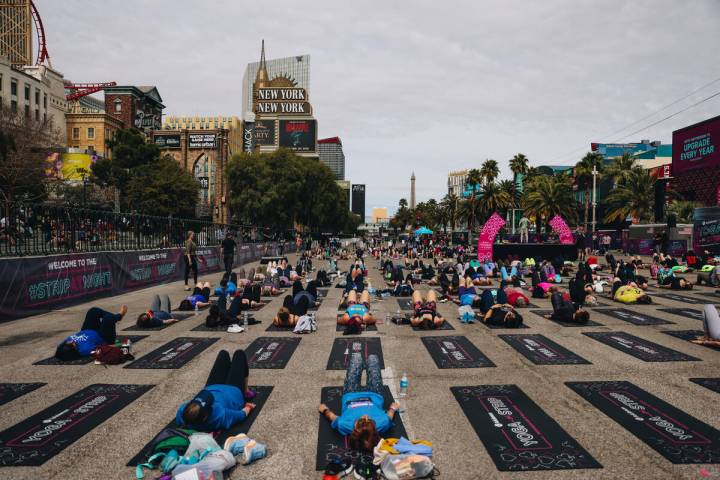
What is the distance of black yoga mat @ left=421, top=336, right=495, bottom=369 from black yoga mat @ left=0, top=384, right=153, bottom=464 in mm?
5581

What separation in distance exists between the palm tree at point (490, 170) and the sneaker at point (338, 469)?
65.6 meters

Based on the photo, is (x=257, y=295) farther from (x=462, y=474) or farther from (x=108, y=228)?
(x=462, y=474)

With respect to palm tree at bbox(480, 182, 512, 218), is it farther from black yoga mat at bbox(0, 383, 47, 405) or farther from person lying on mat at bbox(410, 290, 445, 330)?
black yoga mat at bbox(0, 383, 47, 405)

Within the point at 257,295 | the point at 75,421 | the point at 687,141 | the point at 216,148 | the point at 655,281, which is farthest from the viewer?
the point at 216,148

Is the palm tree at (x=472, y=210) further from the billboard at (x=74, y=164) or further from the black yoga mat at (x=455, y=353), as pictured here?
the billboard at (x=74, y=164)

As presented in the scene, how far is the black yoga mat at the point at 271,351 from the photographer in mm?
9008

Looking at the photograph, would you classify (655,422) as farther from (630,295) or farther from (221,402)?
(630,295)

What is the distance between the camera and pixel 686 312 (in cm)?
1428

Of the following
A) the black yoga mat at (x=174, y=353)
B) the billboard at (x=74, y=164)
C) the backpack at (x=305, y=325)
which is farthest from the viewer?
the billboard at (x=74, y=164)

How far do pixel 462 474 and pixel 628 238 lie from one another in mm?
48753

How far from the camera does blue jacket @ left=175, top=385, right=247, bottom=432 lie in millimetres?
5500

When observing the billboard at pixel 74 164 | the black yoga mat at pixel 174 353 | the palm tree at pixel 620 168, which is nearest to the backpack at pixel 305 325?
the black yoga mat at pixel 174 353

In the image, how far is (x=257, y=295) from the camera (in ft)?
52.7

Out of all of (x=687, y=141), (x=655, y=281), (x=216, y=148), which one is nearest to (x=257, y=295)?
(x=655, y=281)
